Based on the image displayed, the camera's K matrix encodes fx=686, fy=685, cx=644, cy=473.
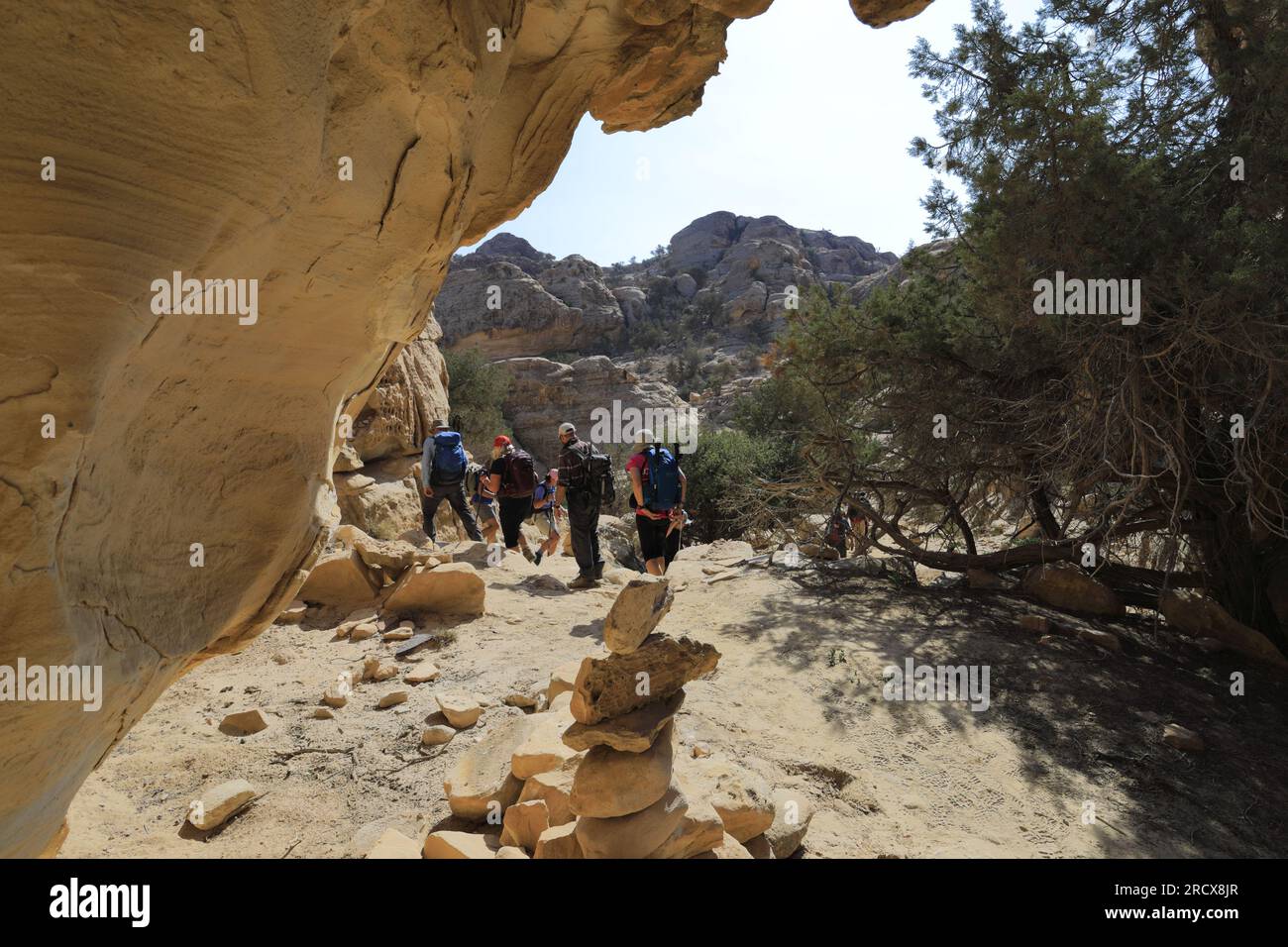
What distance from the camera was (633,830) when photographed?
2.55 m

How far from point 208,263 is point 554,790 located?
236 cm

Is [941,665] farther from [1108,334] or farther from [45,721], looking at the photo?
[45,721]

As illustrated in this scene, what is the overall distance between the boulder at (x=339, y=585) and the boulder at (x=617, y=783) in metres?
4.09

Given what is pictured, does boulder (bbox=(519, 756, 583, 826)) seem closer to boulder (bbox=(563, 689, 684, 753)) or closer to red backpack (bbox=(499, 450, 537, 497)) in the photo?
boulder (bbox=(563, 689, 684, 753))

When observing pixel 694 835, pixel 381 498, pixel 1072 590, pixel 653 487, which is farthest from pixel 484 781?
pixel 381 498

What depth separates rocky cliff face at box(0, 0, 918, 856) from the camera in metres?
1.74

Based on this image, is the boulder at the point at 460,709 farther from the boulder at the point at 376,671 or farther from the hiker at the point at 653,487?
the hiker at the point at 653,487

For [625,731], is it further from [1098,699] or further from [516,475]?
[516,475]

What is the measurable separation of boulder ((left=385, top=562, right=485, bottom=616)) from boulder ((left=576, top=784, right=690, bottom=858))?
11.1ft

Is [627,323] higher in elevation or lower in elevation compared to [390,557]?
higher

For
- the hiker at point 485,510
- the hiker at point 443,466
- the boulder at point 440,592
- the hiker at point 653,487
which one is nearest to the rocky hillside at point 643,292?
the hiker at point 485,510

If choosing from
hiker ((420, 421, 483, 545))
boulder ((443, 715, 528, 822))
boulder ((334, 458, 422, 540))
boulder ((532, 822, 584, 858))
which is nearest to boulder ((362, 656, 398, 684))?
boulder ((443, 715, 528, 822))

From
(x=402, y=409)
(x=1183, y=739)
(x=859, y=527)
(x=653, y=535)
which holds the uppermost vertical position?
(x=402, y=409)

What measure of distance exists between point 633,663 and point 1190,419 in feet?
17.1
